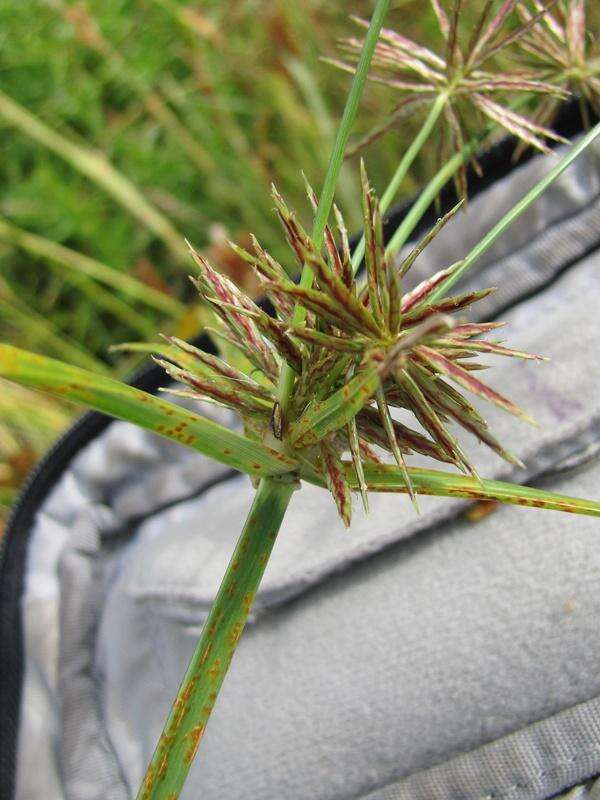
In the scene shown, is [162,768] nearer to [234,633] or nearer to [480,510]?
[234,633]

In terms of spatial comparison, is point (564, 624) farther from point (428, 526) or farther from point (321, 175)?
point (321, 175)

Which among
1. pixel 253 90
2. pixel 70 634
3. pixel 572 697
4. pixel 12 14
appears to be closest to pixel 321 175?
pixel 253 90

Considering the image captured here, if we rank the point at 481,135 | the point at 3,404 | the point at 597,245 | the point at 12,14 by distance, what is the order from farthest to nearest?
the point at 12,14 → the point at 3,404 → the point at 597,245 → the point at 481,135

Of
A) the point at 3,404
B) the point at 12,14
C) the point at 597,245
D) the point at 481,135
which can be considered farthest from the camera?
the point at 12,14

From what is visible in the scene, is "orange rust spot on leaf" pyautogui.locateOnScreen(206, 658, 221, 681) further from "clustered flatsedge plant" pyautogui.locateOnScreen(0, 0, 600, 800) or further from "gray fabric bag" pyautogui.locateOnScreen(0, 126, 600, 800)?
"gray fabric bag" pyautogui.locateOnScreen(0, 126, 600, 800)

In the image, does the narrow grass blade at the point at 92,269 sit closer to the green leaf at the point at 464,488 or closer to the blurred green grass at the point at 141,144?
the blurred green grass at the point at 141,144

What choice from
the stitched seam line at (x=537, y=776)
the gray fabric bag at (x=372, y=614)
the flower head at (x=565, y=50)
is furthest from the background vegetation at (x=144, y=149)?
the stitched seam line at (x=537, y=776)

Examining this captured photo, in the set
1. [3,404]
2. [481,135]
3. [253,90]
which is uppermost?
[253,90]
